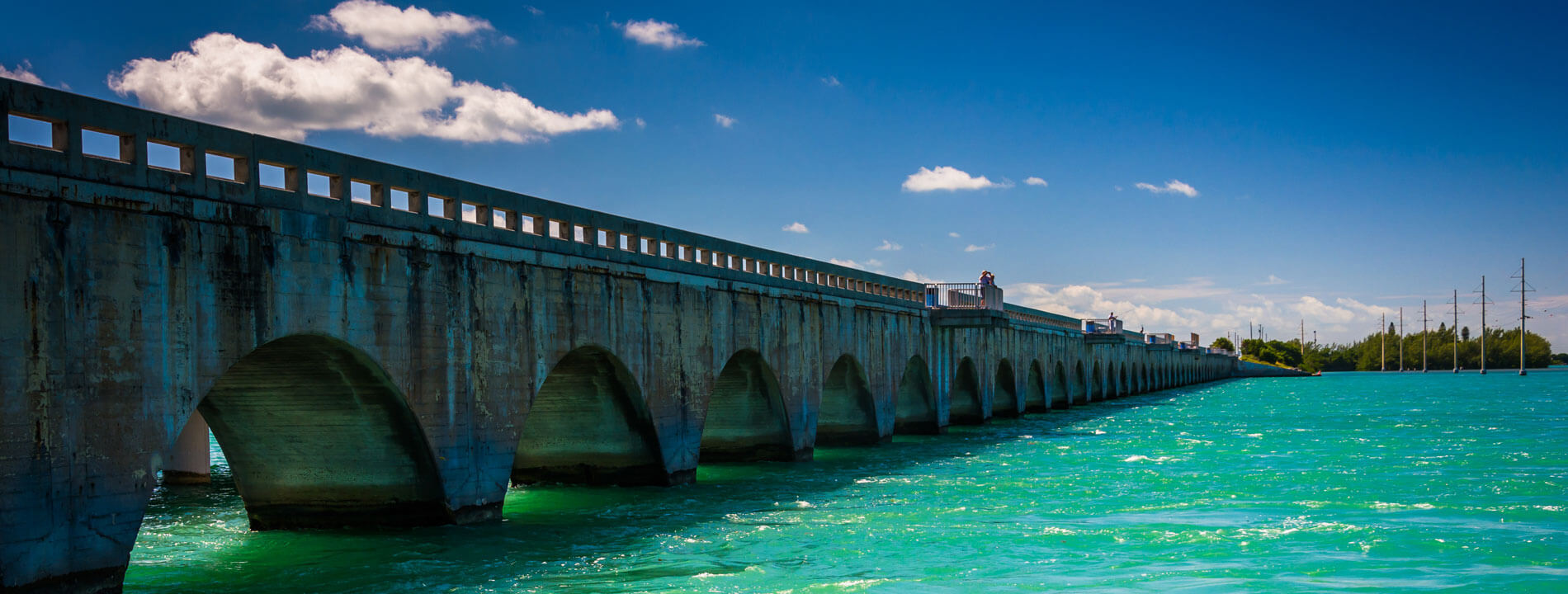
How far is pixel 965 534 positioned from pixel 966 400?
3253cm

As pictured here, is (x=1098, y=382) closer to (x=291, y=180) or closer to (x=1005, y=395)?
(x=1005, y=395)

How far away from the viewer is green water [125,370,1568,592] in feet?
52.0

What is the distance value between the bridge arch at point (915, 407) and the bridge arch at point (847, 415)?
20.7 ft

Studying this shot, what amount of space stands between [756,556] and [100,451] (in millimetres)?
8653

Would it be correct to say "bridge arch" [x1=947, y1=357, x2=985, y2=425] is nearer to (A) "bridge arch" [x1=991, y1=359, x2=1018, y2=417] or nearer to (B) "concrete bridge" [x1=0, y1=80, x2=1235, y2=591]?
(A) "bridge arch" [x1=991, y1=359, x2=1018, y2=417]

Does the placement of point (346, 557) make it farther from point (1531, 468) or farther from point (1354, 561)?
point (1531, 468)

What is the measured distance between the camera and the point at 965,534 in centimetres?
1978

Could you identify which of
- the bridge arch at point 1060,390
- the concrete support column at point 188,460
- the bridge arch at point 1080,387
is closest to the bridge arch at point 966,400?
the bridge arch at point 1060,390

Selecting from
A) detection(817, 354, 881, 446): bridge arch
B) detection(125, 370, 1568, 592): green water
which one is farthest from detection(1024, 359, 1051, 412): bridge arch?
detection(125, 370, 1568, 592): green water

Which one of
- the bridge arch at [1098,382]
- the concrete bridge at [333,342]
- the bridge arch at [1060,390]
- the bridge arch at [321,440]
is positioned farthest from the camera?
the bridge arch at [1098,382]

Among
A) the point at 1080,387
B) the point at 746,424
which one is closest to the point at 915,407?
the point at 746,424

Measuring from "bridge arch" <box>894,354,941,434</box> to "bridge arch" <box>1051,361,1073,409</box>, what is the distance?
2844 cm

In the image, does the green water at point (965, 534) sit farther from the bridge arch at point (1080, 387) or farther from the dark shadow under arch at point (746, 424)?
the bridge arch at point (1080, 387)

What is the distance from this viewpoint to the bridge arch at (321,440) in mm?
16781
